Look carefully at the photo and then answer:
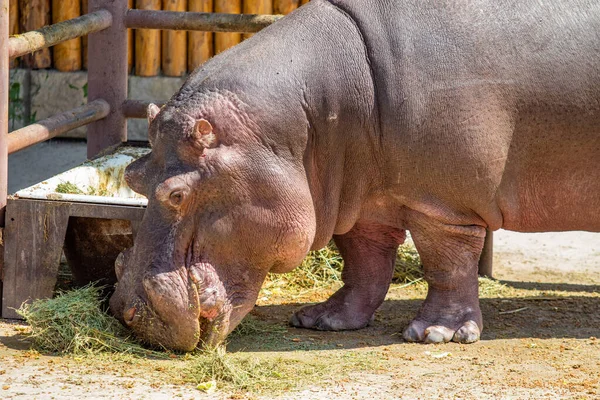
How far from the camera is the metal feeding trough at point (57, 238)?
221 inches

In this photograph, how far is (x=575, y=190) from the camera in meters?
5.41

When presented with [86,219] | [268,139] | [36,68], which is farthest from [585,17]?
[36,68]

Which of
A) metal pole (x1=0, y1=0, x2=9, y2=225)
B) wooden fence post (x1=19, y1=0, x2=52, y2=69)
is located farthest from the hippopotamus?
wooden fence post (x1=19, y1=0, x2=52, y2=69)

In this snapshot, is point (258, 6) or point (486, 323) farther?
point (258, 6)

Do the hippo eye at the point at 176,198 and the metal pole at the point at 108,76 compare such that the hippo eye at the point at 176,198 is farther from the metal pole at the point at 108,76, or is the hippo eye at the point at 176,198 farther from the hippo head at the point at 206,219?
the metal pole at the point at 108,76

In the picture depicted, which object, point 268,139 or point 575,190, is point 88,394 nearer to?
point 268,139

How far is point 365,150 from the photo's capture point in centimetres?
525

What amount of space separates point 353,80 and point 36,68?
16.3ft

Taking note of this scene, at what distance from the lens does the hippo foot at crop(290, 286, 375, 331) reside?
5.72 metres

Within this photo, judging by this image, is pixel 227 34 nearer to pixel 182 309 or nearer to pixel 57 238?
pixel 57 238

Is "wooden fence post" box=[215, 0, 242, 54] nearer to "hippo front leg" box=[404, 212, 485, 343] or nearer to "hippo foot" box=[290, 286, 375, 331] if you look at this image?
"hippo foot" box=[290, 286, 375, 331]

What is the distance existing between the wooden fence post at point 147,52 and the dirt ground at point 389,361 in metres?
3.32

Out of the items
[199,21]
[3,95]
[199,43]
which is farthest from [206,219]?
[199,43]

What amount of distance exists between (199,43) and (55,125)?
309cm
